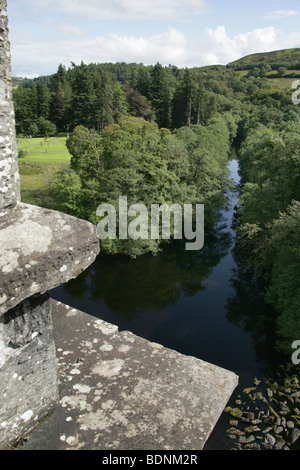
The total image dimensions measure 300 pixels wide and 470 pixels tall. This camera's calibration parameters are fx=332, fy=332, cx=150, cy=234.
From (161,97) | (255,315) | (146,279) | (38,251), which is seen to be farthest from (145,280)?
(161,97)

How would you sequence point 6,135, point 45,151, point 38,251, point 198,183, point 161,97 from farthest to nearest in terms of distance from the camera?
1. point 161,97
2. point 45,151
3. point 198,183
4. point 6,135
5. point 38,251

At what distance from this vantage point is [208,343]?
17.7 meters

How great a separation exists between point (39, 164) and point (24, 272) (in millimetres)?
42158

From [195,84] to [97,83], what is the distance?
19.2m

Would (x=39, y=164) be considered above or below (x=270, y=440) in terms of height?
above

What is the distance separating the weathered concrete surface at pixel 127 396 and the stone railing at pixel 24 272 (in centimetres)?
32

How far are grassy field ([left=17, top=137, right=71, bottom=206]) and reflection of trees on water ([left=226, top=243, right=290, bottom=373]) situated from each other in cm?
1851

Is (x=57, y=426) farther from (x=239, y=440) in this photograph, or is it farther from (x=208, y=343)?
(x=208, y=343)

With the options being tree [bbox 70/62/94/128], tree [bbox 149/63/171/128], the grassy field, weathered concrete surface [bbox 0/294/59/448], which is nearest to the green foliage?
the grassy field

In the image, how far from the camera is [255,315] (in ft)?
66.7

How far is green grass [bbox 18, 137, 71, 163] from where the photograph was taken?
4600cm

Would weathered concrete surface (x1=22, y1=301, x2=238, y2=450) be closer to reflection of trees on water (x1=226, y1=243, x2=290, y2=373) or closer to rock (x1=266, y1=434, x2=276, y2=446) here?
rock (x1=266, y1=434, x2=276, y2=446)

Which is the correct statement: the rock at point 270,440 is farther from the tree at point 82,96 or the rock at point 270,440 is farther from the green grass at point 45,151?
the tree at point 82,96

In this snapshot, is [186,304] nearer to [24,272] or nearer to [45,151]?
[24,272]
